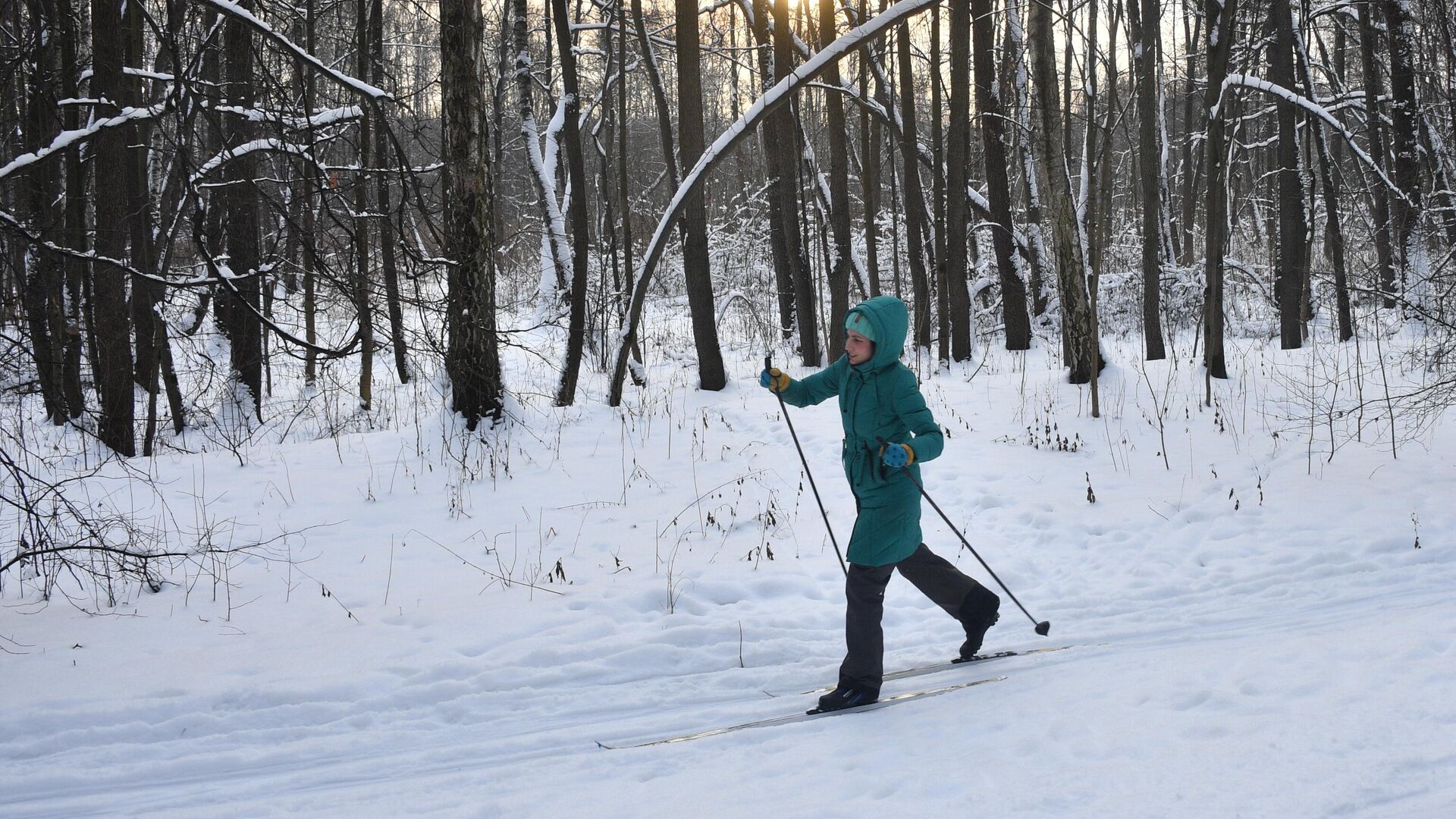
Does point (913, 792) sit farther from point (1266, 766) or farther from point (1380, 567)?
point (1380, 567)

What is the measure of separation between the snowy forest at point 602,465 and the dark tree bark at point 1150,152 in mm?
79

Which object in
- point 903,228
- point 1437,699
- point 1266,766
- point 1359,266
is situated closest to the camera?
point 1266,766

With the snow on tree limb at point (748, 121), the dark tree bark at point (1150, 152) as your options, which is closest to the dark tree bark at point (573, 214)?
the snow on tree limb at point (748, 121)

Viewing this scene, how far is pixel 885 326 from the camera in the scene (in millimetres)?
4191

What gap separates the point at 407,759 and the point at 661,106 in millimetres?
12308

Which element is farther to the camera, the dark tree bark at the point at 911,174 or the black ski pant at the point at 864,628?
the dark tree bark at the point at 911,174

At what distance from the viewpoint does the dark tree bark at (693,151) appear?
10758 mm

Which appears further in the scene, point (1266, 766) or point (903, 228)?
point (903, 228)

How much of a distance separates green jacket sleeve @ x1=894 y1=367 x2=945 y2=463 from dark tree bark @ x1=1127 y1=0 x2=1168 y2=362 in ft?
23.3

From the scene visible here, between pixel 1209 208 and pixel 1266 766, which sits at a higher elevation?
pixel 1209 208

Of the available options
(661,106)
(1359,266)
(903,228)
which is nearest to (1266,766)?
(661,106)

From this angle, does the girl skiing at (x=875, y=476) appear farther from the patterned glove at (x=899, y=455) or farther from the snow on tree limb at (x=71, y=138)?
the snow on tree limb at (x=71, y=138)

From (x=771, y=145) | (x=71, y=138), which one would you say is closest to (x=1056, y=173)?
(x=771, y=145)

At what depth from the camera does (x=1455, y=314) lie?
7.26 meters
